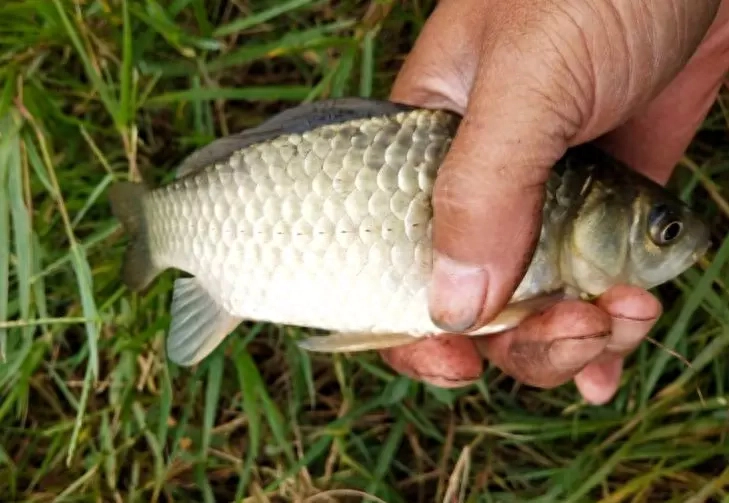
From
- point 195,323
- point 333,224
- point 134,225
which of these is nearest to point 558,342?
point 333,224

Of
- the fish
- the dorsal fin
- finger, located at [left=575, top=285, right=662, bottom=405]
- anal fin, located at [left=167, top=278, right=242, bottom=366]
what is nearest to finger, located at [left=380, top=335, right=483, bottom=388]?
the fish

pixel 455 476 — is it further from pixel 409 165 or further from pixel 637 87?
pixel 637 87

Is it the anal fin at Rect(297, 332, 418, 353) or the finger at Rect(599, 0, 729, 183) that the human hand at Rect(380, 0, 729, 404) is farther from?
the finger at Rect(599, 0, 729, 183)

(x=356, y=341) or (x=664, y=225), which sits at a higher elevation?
(x=664, y=225)

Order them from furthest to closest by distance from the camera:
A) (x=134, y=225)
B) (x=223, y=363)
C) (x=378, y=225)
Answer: (x=223, y=363)
(x=134, y=225)
(x=378, y=225)

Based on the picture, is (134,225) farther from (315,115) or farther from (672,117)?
(672,117)

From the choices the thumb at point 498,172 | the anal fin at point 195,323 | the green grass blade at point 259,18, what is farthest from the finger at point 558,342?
the green grass blade at point 259,18

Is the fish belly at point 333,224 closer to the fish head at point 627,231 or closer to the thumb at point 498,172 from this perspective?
the thumb at point 498,172

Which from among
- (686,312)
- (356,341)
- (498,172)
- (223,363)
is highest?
(498,172)
